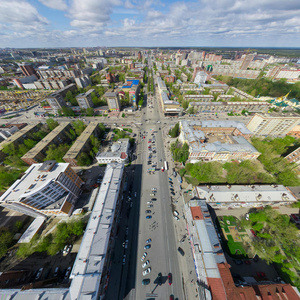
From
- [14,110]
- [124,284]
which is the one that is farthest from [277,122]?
[14,110]

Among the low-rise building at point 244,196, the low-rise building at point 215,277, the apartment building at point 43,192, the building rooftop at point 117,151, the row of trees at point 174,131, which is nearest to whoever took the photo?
the low-rise building at point 215,277

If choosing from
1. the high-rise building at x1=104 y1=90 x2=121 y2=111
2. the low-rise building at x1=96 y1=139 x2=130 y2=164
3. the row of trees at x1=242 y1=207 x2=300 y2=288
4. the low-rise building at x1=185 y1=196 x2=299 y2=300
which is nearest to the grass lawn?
the row of trees at x1=242 y1=207 x2=300 y2=288

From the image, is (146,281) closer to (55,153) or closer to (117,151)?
(117,151)

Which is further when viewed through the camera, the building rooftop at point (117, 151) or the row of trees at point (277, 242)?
the building rooftop at point (117, 151)

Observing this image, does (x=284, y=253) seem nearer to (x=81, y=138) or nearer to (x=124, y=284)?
(x=124, y=284)

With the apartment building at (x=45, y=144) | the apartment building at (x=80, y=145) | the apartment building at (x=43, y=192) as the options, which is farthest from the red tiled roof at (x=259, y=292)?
the apartment building at (x=45, y=144)

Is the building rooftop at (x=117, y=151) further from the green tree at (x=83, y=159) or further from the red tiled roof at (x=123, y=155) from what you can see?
the green tree at (x=83, y=159)

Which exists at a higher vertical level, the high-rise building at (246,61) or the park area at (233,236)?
the high-rise building at (246,61)
